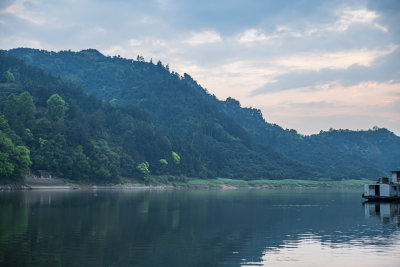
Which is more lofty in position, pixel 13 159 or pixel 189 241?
pixel 13 159

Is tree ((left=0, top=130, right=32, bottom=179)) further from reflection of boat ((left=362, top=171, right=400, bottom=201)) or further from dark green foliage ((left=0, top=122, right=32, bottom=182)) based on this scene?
reflection of boat ((left=362, top=171, right=400, bottom=201))

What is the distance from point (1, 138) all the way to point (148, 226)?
11440 cm

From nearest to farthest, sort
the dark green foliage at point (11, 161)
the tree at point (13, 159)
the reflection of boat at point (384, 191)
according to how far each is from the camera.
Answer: the reflection of boat at point (384, 191) < the dark green foliage at point (11, 161) < the tree at point (13, 159)

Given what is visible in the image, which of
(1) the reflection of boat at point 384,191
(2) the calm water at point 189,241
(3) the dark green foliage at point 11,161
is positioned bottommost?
(2) the calm water at point 189,241

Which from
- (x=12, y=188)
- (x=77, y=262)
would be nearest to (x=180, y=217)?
(x=77, y=262)

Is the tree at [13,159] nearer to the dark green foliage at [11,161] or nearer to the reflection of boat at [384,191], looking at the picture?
the dark green foliage at [11,161]

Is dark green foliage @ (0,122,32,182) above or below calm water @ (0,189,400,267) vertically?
above

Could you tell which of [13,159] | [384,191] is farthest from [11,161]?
[384,191]

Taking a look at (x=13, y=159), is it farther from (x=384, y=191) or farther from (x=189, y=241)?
(x=189, y=241)

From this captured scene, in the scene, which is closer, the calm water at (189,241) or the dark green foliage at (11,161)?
the calm water at (189,241)

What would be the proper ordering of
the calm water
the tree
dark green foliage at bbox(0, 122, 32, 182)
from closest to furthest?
the calm water
dark green foliage at bbox(0, 122, 32, 182)
the tree

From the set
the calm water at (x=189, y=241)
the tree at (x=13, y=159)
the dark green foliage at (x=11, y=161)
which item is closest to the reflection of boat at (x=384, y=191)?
the calm water at (x=189, y=241)

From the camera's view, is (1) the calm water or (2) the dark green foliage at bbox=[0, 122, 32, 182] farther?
(2) the dark green foliage at bbox=[0, 122, 32, 182]

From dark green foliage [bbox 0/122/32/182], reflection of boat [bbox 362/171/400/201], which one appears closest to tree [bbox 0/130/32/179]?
dark green foliage [bbox 0/122/32/182]
